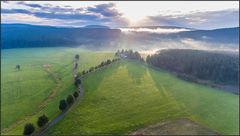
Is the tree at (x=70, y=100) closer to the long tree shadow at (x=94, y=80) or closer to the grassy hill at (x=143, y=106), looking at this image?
the grassy hill at (x=143, y=106)

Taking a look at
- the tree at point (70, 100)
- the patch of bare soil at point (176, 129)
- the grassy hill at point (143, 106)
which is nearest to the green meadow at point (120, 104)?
the grassy hill at point (143, 106)

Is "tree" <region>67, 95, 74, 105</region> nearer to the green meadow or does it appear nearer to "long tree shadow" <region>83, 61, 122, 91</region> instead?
the green meadow

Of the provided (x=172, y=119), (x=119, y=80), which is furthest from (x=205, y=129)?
(x=119, y=80)

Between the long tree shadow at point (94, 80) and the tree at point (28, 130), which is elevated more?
the long tree shadow at point (94, 80)

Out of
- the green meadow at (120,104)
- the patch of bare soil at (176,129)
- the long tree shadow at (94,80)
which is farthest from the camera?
the long tree shadow at (94,80)

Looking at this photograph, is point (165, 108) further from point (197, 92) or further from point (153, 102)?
point (197, 92)

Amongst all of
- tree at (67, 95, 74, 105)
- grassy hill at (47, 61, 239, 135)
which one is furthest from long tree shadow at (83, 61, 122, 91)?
tree at (67, 95, 74, 105)
